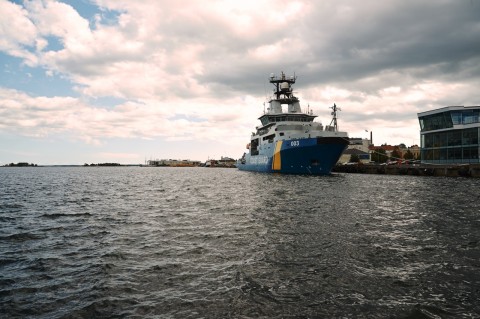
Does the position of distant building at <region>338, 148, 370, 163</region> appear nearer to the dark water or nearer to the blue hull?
the blue hull

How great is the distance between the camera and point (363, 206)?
64.0 feet

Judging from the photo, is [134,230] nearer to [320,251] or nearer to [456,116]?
[320,251]

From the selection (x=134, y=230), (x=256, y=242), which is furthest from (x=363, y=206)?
(x=134, y=230)

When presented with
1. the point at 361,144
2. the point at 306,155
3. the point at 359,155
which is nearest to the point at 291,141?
the point at 306,155

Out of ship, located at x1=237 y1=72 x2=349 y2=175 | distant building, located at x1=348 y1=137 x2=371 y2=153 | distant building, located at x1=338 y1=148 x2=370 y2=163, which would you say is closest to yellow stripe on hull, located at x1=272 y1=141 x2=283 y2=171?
ship, located at x1=237 y1=72 x2=349 y2=175

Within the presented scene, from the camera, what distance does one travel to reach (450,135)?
60.9 metres

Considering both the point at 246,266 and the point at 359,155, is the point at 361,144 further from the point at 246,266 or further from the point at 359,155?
the point at 246,266

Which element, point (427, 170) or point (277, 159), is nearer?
point (427, 170)

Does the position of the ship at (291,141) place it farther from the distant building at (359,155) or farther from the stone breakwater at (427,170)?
the distant building at (359,155)

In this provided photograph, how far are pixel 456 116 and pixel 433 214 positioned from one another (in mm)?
53520

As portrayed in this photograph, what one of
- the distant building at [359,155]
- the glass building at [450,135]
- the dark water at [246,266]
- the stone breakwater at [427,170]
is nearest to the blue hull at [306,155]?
the stone breakwater at [427,170]

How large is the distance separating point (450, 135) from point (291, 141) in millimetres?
32267

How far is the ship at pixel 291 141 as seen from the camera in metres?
49.0

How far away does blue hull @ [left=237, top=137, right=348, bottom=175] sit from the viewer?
48031mm
